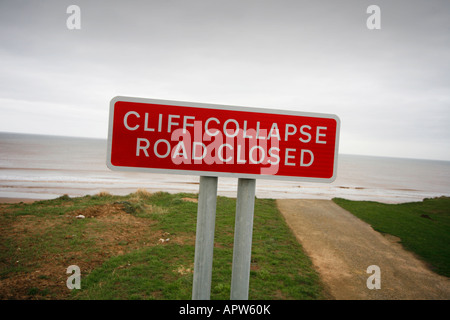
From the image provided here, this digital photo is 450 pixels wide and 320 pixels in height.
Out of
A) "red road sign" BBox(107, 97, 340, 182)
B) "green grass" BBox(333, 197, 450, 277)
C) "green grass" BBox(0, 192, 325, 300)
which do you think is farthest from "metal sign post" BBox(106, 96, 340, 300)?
"green grass" BBox(333, 197, 450, 277)

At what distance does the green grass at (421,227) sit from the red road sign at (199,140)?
804cm

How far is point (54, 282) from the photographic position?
5066 mm

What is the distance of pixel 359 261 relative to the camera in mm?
7172

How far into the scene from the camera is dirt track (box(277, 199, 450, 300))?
558 cm

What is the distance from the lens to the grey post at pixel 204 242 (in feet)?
6.65

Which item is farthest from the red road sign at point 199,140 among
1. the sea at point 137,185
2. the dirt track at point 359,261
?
the sea at point 137,185

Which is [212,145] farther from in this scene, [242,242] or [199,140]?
[242,242]

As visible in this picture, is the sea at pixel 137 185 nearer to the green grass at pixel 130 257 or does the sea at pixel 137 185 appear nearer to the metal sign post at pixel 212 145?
the green grass at pixel 130 257

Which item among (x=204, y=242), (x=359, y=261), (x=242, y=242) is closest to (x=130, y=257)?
(x=204, y=242)

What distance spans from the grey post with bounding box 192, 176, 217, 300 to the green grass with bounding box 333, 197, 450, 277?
26.5 ft

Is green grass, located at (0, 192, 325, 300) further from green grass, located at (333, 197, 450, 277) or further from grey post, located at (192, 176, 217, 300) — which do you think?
green grass, located at (333, 197, 450, 277)
